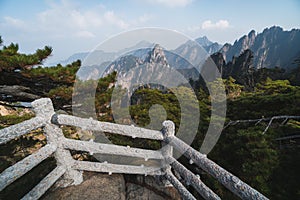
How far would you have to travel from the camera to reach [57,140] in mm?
2297

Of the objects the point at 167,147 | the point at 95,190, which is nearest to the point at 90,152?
the point at 95,190

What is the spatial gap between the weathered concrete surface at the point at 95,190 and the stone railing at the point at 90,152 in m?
0.13

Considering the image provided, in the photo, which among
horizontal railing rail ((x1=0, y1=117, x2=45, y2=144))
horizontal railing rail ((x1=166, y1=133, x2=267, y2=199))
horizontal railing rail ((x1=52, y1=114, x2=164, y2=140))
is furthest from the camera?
horizontal railing rail ((x1=52, y1=114, x2=164, y2=140))

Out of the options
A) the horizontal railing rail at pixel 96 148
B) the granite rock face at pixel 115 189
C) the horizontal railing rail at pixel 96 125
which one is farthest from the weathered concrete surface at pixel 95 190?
the horizontal railing rail at pixel 96 125

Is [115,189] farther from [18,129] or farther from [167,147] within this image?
[18,129]

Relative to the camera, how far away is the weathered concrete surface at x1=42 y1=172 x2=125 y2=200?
2369 mm

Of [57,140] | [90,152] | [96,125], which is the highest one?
[96,125]

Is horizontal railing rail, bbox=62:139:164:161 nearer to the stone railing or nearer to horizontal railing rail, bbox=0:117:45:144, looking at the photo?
the stone railing

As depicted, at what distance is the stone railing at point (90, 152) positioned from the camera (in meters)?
1.62

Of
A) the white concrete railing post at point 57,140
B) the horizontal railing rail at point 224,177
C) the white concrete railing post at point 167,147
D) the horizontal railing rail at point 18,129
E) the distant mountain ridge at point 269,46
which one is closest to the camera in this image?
the horizontal railing rail at point 224,177

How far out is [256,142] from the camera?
104 inches

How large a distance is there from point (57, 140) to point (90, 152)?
0.47 metres

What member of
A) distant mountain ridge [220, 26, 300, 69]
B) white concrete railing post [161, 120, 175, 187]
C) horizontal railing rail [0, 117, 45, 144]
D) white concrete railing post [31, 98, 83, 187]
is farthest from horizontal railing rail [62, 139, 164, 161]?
distant mountain ridge [220, 26, 300, 69]

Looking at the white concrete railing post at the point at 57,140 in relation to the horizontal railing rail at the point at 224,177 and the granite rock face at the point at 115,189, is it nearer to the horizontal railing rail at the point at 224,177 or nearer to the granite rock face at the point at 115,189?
the granite rock face at the point at 115,189
